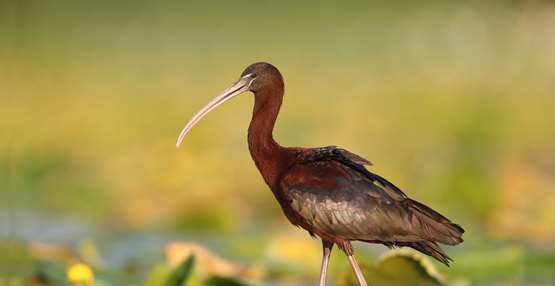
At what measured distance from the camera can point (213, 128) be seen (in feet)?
23.2

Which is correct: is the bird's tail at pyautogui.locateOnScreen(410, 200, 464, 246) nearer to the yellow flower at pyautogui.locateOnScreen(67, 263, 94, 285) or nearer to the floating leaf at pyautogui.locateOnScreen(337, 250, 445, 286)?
the floating leaf at pyautogui.locateOnScreen(337, 250, 445, 286)

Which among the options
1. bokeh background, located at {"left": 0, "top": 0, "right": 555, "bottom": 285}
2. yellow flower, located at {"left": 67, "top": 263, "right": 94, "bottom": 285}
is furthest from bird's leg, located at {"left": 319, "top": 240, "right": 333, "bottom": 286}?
yellow flower, located at {"left": 67, "top": 263, "right": 94, "bottom": 285}

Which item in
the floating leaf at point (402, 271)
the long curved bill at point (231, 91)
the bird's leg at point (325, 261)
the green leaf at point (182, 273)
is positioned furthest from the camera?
the green leaf at point (182, 273)

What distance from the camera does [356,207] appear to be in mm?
2920

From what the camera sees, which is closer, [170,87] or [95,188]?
[95,188]

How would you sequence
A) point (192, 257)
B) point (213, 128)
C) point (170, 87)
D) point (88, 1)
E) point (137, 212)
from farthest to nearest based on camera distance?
1. point (88, 1)
2. point (170, 87)
3. point (213, 128)
4. point (137, 212)
5. point (192, 257)

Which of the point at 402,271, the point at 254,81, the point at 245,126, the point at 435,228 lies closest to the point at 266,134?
the point at 254,81

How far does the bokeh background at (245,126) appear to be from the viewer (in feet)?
14.5

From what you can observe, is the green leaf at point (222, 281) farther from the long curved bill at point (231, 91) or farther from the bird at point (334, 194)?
the long curved bill at point (231, 91)

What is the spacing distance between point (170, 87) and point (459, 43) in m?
3.22

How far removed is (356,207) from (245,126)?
4249 mm

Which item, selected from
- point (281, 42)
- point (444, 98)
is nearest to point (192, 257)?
point (444, 98)

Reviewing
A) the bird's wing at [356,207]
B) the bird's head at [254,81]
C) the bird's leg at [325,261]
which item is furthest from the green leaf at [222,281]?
the bird's head at [254,81]

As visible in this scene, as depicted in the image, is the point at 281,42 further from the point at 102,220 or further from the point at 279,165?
the point at 279,165
